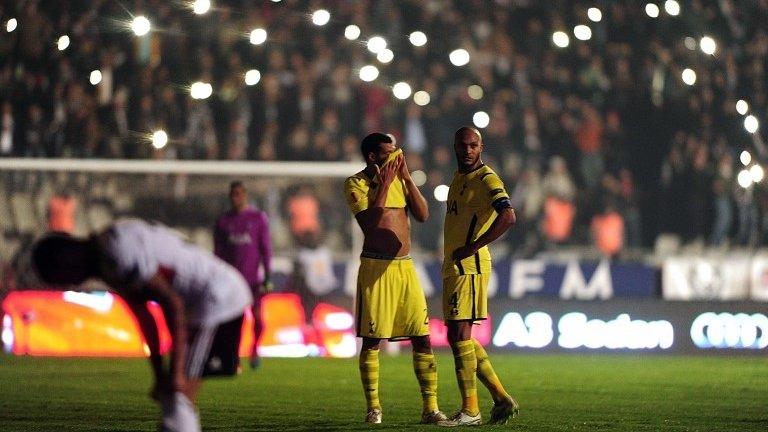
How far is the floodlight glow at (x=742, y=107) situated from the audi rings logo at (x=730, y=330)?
16.4 ft

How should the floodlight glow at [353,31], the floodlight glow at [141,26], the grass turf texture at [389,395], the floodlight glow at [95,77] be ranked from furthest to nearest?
the floodlight glow at [353,31]
the floodlight glow at [141,26]
the floodlight glow at [95,77]
the grass turf texture at [389,395]

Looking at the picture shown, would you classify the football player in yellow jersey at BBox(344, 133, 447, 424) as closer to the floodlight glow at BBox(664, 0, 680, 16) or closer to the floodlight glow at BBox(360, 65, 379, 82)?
the floodlight glow at BBox(360, 65, 379, 82)

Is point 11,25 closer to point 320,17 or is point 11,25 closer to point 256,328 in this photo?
point 320,17

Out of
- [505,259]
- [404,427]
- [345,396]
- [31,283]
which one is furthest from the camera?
[505,259]

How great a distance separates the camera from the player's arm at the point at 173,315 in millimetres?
5484

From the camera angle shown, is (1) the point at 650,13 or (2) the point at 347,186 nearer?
(2) the point at 347,186

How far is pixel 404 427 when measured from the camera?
8.73 metres

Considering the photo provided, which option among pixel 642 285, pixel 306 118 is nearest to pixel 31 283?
pixel 306 118

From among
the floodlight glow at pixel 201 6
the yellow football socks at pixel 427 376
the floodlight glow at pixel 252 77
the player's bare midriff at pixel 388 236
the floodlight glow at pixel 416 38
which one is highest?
the floodlight glow at pixel 201 6

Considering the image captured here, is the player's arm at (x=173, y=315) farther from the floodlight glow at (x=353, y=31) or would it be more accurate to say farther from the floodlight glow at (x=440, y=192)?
the floodlight glow at (x=353, y=31)

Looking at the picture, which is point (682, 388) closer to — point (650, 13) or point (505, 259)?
point (505, 259)

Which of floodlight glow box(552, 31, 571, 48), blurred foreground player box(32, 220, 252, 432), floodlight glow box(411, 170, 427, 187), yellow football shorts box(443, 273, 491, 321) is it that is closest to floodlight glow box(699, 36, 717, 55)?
floodlight glow box(552, 31, 571, 48)

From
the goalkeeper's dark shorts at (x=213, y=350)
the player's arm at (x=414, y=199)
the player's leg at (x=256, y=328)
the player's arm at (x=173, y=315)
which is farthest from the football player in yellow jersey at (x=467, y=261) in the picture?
the player's leg at (x=256, y=328)

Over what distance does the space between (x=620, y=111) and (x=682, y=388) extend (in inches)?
359
